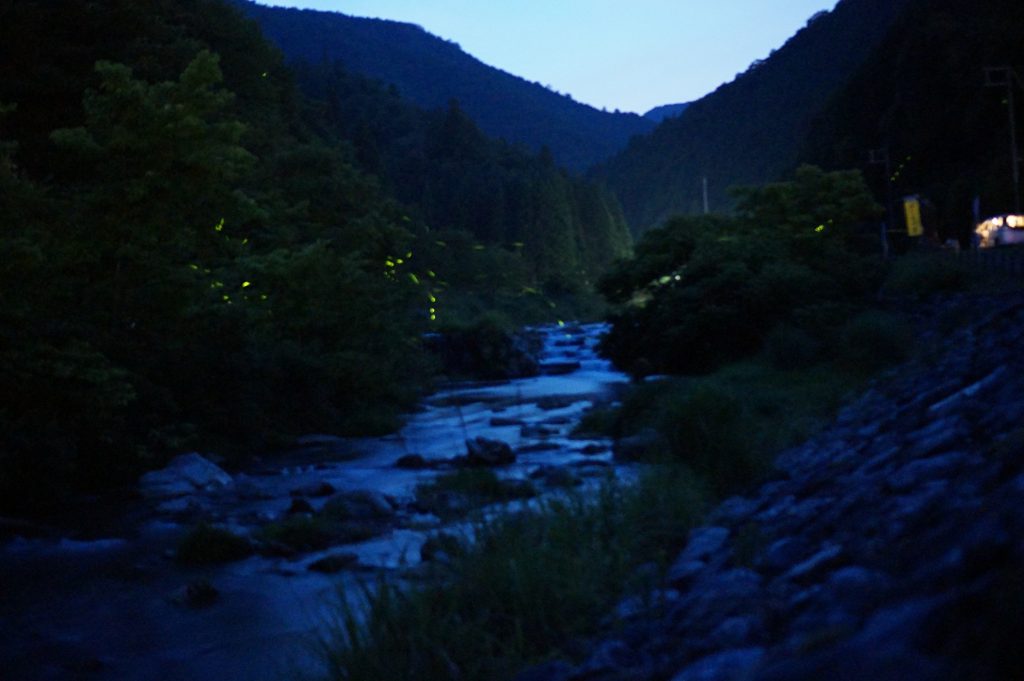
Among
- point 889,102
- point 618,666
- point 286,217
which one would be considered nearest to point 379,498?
point 618,666

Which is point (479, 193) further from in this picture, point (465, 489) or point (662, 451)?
point (465, 489)

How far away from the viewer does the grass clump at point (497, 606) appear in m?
4.33

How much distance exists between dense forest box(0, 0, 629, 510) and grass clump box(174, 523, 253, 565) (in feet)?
12.6

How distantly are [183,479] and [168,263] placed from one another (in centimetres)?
406

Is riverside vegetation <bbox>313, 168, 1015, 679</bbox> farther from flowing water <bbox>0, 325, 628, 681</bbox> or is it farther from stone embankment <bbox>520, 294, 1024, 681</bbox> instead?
flowing water <bbox>0, 325, 628, 681</bbox>

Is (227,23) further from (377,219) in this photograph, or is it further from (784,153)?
(784,153)

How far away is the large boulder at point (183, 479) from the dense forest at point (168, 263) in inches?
19.7

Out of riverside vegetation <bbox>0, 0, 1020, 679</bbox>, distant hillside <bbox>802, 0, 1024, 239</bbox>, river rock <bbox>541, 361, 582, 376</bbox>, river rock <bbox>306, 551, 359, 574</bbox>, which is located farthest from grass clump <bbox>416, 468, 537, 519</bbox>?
distant hillside <bbox>802, 0, 1024, 239</bbox>

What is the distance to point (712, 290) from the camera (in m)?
27.3

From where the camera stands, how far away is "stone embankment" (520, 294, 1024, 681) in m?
2.03

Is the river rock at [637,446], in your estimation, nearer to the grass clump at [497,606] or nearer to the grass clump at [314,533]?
the grass clump at [314,533]

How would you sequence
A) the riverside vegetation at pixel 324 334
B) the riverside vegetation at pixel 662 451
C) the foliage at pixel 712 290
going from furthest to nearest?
the foliage at pixel 712 290, the riverside vegetation at pixel 324 334, the riverside vegetation at pixel 662 451

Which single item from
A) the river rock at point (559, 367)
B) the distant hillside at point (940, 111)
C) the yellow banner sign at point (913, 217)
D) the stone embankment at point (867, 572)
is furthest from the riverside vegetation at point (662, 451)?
the distant hillside at point (940, 111)

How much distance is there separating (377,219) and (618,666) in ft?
95.4
